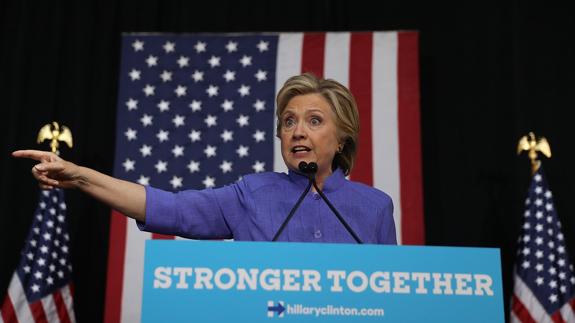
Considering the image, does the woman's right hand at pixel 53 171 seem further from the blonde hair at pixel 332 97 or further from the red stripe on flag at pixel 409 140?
the red stripe on flag at pixel 409 140

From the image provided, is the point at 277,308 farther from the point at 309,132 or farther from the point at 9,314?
the point at 9,314

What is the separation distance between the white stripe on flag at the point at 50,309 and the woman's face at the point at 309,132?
5.44 ft

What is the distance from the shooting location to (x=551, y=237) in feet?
9.56

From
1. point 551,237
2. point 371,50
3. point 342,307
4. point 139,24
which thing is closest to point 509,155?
point 551,237

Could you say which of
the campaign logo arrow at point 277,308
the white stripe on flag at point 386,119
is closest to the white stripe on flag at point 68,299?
the white stripe on flag at point 386,119

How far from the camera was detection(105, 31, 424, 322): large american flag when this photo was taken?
3125mm

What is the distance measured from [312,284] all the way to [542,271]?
6.84 ft

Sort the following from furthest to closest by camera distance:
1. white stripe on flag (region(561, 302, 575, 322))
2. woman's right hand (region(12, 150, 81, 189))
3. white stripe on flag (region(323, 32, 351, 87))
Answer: white stripe on flag (region(323, 32, 351, 87)) → white stripe on flag (region(561, 302, 575, 322)) → woman's right hand (region(12, 150, 81, 189))

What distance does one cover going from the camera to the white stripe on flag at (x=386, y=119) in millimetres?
3146

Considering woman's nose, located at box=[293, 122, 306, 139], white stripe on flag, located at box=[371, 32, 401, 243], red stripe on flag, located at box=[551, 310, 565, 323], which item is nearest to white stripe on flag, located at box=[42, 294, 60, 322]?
white stripe on flag, located at box=[371, 32, 401, 243]

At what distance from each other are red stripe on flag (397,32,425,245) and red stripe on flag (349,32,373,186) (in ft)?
0.49

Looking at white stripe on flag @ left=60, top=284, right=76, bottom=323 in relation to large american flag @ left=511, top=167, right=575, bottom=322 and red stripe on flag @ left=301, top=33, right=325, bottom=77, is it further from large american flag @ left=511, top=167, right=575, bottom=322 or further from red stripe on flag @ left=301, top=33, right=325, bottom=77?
large american flag @ left=511, top=167, right=575, bottom=322

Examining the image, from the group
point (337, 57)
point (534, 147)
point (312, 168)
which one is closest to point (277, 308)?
point (312, 168)

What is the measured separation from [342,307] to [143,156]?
7.53ft
